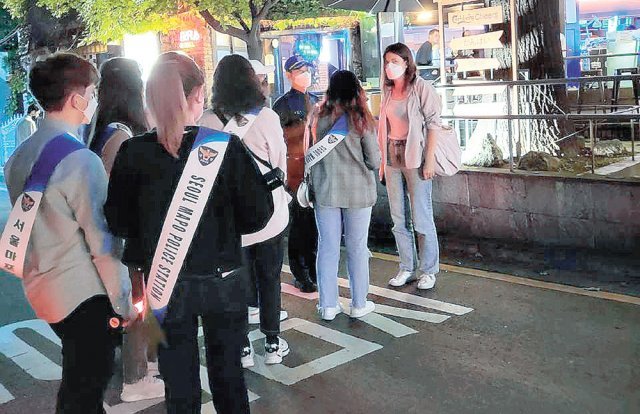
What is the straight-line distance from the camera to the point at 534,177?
7.04 metres

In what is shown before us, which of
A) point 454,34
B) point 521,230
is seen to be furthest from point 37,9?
point 521,230

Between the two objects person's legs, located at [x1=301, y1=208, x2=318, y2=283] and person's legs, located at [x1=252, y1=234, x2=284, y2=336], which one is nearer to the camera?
person's legs, located at [x1=252, y1=234, x2=284, y2=336]

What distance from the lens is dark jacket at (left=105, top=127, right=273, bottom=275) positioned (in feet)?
9.24

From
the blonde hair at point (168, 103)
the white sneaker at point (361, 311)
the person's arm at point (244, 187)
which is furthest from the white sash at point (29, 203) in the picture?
the white sneaker at point (361, 311)

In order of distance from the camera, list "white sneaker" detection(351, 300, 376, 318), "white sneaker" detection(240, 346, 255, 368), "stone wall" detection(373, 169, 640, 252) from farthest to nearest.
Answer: "stone wall" detection(373, 169, 640, 252) → "white sneaker" detection(351, 300, 376, 318) → "white sneaker" detection(240, 346, 255, 368)

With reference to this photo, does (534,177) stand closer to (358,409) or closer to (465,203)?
(465,203)

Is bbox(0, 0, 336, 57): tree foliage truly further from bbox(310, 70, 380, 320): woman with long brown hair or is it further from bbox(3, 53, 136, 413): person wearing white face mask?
bbox(3, 53, 136, 413): person wearing white face mask

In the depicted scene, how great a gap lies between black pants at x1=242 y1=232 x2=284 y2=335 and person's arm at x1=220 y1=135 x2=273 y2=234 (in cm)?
157

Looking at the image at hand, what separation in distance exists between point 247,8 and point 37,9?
10528mm

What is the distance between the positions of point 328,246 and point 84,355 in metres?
2.56

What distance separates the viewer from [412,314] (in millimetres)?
5535

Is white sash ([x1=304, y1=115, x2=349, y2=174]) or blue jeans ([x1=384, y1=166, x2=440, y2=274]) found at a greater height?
white sash ([x1=304, y1=115, x2=349, y2=174])

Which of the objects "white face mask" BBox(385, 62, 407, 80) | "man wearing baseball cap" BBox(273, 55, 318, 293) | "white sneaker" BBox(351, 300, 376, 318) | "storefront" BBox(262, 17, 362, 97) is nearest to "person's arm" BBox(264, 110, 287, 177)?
"man wearing baseball cap" BBox(273, 55, 318, 293)

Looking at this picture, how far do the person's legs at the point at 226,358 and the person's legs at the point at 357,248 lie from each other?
2.36m
